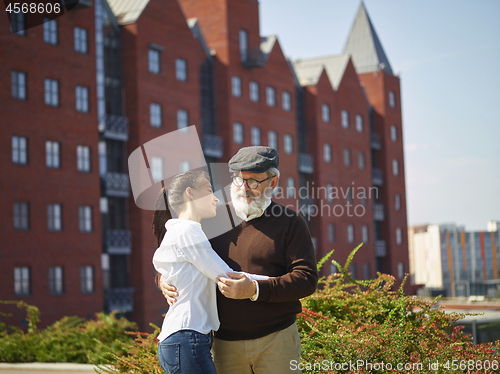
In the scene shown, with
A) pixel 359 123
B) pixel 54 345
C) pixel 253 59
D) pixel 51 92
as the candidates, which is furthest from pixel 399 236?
pixel 54 345

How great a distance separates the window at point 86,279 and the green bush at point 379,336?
2350 centimetres

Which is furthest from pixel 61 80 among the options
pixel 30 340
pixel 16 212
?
pixel 30 340

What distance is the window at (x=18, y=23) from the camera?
27.3m

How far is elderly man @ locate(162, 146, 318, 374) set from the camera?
4.03 meters

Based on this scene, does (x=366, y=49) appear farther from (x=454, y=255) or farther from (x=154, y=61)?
(x=454, y=255)

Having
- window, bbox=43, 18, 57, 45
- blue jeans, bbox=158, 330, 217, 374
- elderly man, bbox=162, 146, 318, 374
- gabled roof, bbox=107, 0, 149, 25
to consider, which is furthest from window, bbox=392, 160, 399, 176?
blue jeans, bbox=158, 330, 217, 374

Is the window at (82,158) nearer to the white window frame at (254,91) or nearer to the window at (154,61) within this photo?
the window at (154,61)

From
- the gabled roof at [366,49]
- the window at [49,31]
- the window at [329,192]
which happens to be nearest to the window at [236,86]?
the window at [329,192]

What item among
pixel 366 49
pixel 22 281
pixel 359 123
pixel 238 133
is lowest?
pixel 22 281

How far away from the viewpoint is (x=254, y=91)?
41.1 meters

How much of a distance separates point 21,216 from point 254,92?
1862 centimetres

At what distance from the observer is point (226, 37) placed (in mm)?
39406

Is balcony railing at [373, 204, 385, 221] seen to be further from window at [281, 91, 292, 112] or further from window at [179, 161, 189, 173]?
window at [179, 161, 189, 173]

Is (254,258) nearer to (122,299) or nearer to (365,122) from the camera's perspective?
(122,299)
